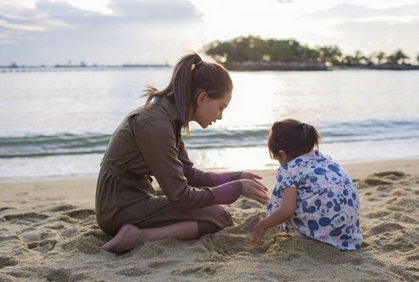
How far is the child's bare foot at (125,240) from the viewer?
308 centimetres

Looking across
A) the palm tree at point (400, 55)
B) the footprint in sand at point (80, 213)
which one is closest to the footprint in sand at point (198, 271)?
the footprint in sand at point (80, 213)

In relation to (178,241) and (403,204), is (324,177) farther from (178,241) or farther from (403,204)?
(403,204)

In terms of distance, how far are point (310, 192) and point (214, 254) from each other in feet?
2.20

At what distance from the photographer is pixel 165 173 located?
9.51 ft

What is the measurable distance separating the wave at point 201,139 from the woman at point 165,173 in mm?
5680

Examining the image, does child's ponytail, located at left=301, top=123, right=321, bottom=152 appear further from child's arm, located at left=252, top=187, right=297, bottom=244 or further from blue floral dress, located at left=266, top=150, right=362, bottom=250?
child's arm, located at left=252, top=187, right=297, bottom=244

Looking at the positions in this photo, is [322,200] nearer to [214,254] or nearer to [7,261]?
[214,254]

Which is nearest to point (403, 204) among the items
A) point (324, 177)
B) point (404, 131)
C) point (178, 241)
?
point (324, 177)

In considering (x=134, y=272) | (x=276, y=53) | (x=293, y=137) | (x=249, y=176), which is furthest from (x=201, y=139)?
(x=276, y=53)

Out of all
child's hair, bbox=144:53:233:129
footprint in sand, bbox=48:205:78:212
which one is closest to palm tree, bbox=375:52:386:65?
footprint in sand, bbox=48:205:78:212

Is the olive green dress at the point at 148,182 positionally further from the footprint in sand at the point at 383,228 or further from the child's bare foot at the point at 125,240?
the footprint in sand at the point at 383,228

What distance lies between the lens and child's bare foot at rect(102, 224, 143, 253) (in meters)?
3.08

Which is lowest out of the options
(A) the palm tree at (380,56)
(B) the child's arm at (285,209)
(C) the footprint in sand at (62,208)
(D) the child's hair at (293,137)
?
(C) the footprint in sand at (62,208)

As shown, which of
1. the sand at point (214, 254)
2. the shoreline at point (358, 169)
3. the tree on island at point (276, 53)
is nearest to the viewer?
the sand at point (214, 254)
